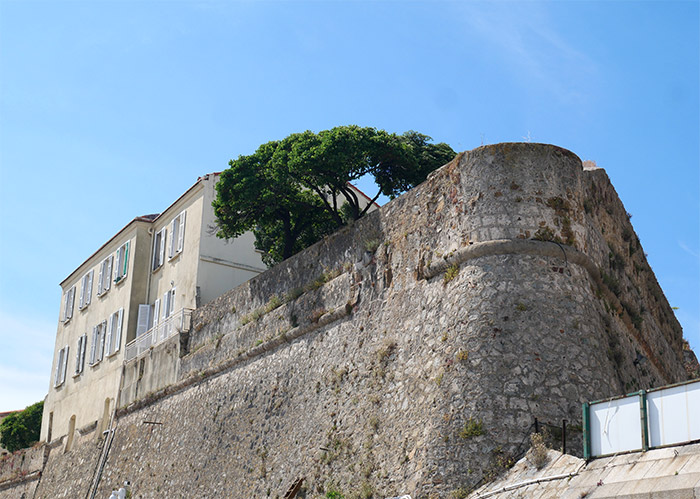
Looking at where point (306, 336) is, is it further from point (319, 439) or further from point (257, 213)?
point (257, 213)

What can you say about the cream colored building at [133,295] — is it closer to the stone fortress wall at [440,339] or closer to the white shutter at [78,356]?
the white shutter at [78,356]

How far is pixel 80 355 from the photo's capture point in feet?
94.8

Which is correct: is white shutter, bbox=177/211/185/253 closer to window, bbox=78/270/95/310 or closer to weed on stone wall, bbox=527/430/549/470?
window, bbox=78/270/95/310

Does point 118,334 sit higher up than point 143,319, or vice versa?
point 143,319

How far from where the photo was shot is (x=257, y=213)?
71.3 feet

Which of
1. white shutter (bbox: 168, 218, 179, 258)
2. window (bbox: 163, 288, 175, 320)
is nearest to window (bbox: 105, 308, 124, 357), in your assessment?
window (bbox: 163, 288, 175, 320)

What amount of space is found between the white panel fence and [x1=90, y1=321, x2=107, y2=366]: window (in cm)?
2025

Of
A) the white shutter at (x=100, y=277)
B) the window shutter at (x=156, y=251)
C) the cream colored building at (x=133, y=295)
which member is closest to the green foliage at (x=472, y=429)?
the cream colored building at (x=133, y=295)

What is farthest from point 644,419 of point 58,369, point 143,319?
point 58,369

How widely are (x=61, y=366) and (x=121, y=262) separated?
541 centimetres

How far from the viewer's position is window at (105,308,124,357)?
Answer: 26125 mm

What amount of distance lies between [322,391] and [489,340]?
Answer: 4201mm

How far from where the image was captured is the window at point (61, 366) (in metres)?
29.8

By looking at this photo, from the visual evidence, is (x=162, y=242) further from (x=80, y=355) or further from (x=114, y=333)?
(x=80, y=355)
